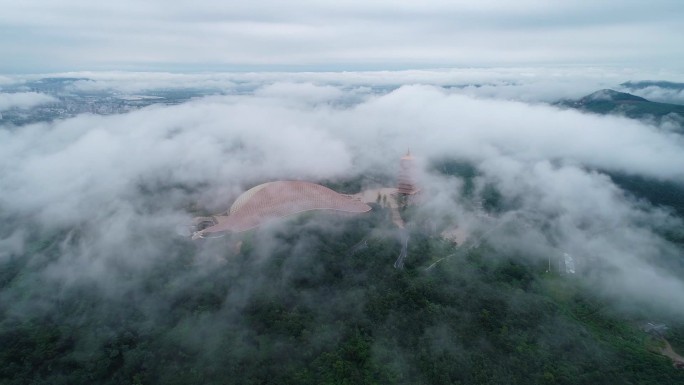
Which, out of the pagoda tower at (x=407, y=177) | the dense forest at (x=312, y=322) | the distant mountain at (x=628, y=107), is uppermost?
the distant mountain at (x=628, y=107)

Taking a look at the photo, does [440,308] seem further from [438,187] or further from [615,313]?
[438,187]

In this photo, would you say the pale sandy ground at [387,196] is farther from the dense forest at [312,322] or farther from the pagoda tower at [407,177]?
the dense forest at [312,322]

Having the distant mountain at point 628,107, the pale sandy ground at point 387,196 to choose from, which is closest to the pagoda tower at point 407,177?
the pale sandy ground at point 387,196

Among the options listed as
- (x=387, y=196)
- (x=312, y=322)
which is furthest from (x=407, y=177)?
(x=312, y=322)

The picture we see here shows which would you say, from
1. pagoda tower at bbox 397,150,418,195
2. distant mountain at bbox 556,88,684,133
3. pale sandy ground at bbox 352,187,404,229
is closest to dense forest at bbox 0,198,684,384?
pale sandy ground at bbox 352,187,404,229

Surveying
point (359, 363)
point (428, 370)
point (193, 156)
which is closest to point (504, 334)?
point (428, 370)

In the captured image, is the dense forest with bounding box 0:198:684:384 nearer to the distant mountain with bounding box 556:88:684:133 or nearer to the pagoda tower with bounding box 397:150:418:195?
the pagoda tower with bounding box 397:150:418:195

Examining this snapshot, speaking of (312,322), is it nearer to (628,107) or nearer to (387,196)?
(387,196)
